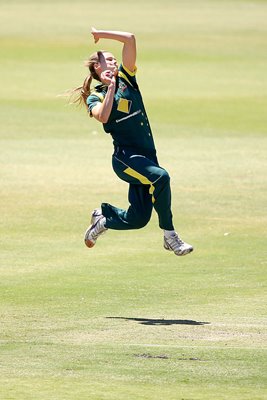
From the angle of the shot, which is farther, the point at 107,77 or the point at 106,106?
the point at 107,77

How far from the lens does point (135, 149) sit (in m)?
10.5

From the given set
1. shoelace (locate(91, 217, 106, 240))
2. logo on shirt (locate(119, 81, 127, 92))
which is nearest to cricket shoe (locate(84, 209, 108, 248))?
shoelace (locate(91, 217, 106, 240))

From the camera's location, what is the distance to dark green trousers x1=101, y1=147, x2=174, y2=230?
10383 mm

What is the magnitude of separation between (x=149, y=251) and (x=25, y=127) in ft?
37.3

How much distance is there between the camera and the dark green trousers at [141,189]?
34.1ft

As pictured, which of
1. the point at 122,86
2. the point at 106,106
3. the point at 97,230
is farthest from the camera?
the point at 97,230

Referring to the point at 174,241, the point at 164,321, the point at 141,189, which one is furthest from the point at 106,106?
the point at 164,321

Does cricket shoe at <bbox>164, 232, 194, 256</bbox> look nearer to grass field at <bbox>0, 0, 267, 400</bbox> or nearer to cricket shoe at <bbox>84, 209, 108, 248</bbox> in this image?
grass field at <bbox>0, 0, 267, 400</bbox>

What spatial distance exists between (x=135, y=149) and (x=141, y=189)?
396 mm

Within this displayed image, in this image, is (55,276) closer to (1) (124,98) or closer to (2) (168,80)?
(1) (124,98)

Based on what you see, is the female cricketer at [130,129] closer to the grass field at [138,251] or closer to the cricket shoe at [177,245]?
the cricket shoe at [177,245]

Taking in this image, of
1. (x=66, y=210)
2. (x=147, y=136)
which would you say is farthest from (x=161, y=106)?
(x=147, y=136)

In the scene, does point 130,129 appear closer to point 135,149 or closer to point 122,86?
point 135,149

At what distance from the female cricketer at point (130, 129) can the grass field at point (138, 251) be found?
81cm
